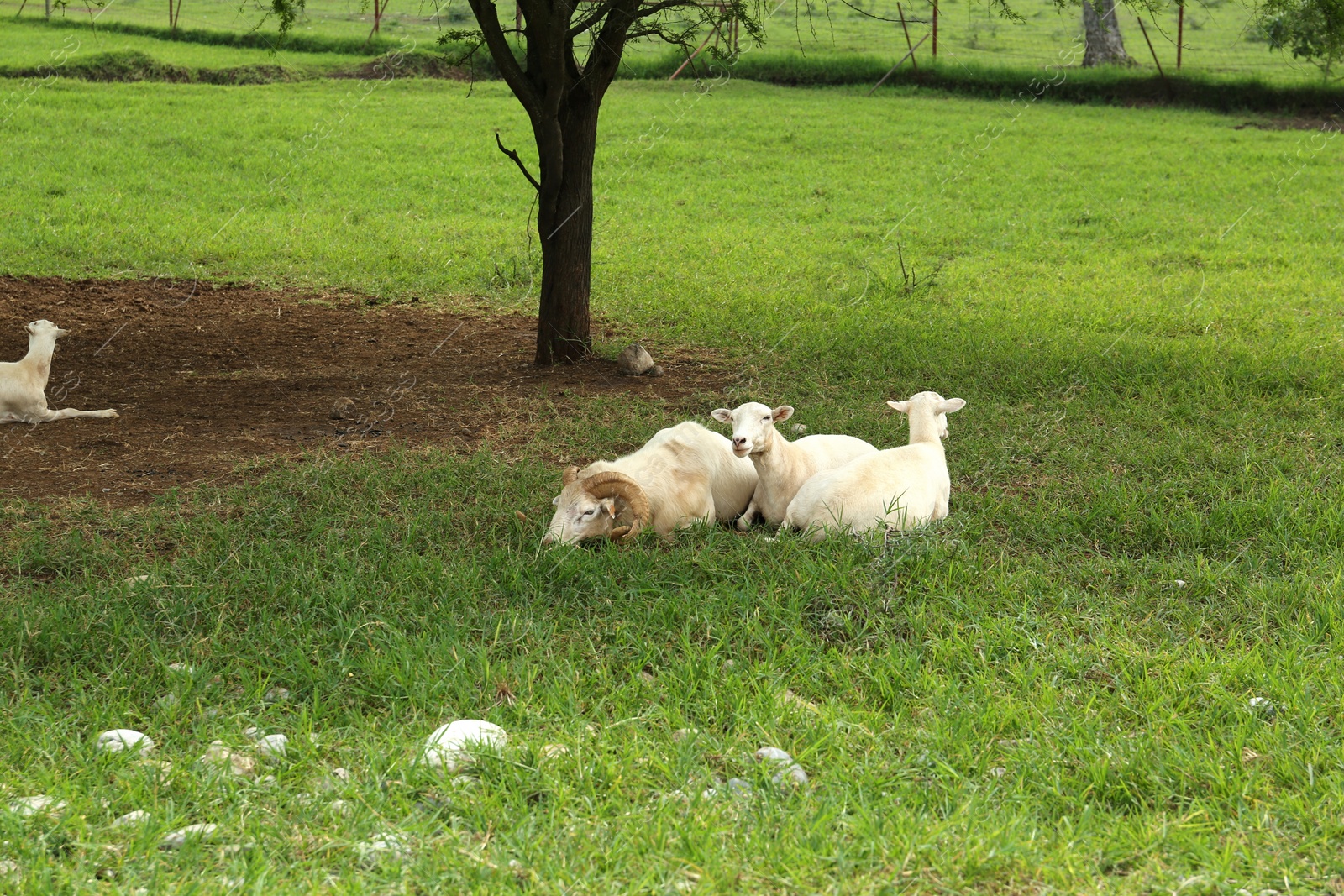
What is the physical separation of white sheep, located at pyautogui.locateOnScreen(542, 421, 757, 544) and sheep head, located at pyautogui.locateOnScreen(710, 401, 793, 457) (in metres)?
0.32

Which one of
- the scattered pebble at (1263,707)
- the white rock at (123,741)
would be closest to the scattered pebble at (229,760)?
the white rock at (123,741)

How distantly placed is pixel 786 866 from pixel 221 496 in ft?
13.3

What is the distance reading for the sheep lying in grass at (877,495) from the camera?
17.7 feet

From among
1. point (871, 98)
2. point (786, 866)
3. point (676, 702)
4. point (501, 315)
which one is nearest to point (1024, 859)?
point (786, 866)

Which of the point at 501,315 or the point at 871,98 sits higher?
the point at 871,98

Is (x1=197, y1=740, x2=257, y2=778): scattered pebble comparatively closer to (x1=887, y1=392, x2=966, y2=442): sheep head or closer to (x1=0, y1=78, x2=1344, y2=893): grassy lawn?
(x1=0, y1=78, x2=1344, y2=893): grassy lawn

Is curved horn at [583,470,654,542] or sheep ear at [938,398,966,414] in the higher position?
sheep ear at [938,398,966,414]

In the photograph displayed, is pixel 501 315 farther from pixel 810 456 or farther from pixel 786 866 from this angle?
pixel 786 866

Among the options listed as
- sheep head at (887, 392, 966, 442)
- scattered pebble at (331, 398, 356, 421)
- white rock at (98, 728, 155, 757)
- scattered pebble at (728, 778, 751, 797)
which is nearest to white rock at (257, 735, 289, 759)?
white rock at (98, 728, 155, 757)

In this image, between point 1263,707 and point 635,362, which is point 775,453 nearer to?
point 1263,707

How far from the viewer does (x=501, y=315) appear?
10672mm

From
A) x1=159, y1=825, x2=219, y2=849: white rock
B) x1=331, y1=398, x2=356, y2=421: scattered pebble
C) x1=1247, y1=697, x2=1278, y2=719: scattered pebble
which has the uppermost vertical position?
x1=331, y1=398, x2=356, y2=421: scattered pebble

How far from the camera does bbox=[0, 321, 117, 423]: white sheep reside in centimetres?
714

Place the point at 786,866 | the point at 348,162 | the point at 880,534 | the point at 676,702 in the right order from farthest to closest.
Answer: the point at 348,162
the point at 880,534
the point at 676,702
the point at 786,866
